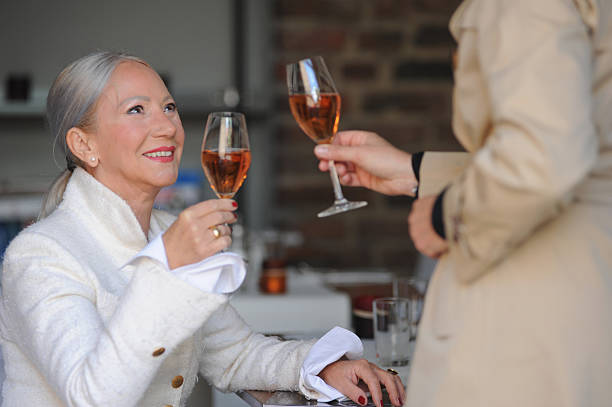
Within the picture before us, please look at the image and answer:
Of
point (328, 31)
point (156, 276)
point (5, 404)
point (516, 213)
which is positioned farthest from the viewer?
point (328, 31)

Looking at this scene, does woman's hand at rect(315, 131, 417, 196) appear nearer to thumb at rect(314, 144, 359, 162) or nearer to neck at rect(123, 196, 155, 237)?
thumb at rect(314, 144, 359, 162)

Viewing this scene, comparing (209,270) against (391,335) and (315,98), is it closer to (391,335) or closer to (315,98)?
(315,98)

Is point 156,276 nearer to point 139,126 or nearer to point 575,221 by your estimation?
point 139,126

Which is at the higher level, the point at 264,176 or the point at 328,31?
the point at 328,31

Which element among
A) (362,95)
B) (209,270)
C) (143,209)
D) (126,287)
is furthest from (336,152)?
(362,95)

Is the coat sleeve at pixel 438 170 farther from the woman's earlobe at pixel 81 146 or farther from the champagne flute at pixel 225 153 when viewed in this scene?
the woman's earlobe at pixel 81 146

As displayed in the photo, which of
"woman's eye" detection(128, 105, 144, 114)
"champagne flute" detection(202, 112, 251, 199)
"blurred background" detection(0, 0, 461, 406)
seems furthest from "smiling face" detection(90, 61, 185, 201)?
"blurred background" detection(0, 0, 461, 406)

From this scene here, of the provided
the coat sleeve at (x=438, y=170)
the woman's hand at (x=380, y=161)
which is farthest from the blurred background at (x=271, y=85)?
the coat sleeve at (x=438, y=170)

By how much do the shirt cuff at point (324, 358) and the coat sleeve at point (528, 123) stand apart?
0.55m

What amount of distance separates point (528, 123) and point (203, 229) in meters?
0.49

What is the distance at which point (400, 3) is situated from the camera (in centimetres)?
386

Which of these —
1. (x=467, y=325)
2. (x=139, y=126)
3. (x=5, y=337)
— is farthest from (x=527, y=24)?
(x=5, y=337)

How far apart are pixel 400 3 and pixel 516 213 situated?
3122 millimetres

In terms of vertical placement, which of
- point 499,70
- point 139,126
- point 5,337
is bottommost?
point 5,337
